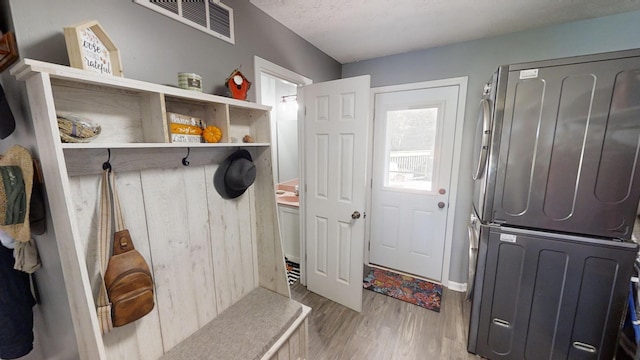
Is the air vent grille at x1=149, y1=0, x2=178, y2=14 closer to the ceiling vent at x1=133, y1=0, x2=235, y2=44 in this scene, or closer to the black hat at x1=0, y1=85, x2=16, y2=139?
the ceiling vent at x1=133, y1=0, x2=235, y2=44

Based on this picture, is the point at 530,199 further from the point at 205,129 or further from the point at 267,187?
the point at 205,129

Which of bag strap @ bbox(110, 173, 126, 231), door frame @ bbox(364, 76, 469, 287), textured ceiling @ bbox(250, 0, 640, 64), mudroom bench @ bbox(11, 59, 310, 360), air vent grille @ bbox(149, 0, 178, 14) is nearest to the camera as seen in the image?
mudroom bench @ bbox(11, 59, 310, 360)

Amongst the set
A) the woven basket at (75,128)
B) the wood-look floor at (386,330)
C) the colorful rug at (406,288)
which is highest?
the woven basket at (75,128)

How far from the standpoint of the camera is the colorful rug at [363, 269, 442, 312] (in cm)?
217

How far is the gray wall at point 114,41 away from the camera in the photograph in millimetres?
710

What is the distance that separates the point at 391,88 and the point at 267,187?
1757 millimetres

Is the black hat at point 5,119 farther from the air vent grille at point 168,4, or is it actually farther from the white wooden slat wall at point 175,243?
the air vent grille at point 168,4

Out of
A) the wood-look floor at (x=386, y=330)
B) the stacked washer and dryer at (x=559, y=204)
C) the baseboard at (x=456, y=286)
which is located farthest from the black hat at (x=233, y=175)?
the baseboard at (x=456, y=286)

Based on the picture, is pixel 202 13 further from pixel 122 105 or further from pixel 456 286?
pixel 456 286

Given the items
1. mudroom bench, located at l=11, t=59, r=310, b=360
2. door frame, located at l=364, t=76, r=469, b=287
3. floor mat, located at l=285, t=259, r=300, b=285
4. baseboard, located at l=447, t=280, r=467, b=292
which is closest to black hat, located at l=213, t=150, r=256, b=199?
Answer: mudroom bench, located at l=11, t=59, r=310, b=360

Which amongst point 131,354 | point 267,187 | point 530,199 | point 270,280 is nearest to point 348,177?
point 267,187

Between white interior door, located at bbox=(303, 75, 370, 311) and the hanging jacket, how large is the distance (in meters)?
1.67

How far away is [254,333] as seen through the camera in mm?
1148

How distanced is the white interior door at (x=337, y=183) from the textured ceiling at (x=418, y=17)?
41cm
